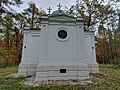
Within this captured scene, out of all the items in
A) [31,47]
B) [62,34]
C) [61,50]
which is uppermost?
[62,34]

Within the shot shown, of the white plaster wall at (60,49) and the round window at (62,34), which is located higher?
the round window at (62,34)

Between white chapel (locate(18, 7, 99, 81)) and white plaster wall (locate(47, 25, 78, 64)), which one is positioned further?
white plaster wall (locate(47, 25, 78, 64))

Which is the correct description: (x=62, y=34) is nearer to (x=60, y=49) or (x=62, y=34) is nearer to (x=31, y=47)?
(x=60, y=49)

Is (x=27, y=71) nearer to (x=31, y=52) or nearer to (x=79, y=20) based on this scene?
(x=31, y=52)

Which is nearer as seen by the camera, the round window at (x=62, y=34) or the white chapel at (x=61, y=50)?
the white chapel at (x=61, y=50)

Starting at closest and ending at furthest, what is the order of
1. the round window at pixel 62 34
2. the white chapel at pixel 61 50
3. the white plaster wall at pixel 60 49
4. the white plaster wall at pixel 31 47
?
the white chapel at pixel 61 50, the white plaster wall at pixel 60 49, the round window at pixel 62 34, the white plaster wall at pixel 31 47

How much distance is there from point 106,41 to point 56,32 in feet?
56.1

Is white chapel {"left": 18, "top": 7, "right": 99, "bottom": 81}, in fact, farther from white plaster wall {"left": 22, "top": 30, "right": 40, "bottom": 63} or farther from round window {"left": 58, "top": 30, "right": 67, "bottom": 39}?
white plaster wall {"left": 22, "top": 30, "right": 40, "bottom": 63}

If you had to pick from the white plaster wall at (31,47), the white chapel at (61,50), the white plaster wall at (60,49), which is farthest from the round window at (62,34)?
the white plaster wall at (31,47)

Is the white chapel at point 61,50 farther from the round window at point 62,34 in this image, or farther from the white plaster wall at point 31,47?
the white plaster wall at point 31,47

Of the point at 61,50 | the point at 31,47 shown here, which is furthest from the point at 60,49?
the point at 31,47

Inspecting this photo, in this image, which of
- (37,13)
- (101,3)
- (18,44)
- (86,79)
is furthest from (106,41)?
(86,79)

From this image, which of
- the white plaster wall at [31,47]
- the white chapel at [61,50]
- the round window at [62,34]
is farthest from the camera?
the white plaster wall at [31,47]

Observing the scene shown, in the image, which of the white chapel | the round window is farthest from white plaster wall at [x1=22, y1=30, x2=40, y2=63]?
the round window
